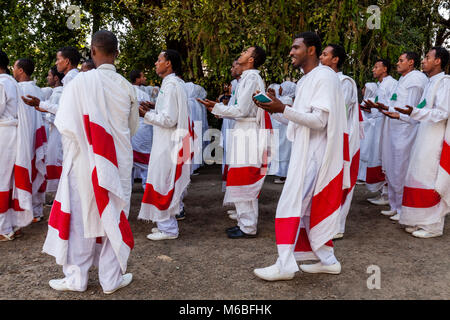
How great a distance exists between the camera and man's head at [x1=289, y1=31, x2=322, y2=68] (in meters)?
3.29

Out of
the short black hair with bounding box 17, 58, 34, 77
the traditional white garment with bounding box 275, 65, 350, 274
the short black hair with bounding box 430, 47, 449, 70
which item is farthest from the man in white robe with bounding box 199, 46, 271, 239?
the short black hair with bounding box 17, 58, 34, 77

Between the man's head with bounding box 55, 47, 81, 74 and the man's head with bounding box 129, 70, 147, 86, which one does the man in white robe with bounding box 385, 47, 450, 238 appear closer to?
the man's head with bounding box 55, 47, 81, 74

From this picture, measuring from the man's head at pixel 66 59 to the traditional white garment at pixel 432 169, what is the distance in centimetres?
394

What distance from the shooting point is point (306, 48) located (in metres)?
3.31

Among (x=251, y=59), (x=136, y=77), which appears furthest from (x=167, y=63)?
(x=136, y=77)

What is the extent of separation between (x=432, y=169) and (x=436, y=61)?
1.21 metres

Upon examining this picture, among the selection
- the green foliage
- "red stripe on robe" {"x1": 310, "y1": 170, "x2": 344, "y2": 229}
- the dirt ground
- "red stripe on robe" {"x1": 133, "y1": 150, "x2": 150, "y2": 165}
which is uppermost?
the green foliage

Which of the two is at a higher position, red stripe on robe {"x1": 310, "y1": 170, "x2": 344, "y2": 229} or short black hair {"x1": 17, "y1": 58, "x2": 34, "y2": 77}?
short black hair {"x1": 17, "y1": 58, "x2": 34, "y2": 77}

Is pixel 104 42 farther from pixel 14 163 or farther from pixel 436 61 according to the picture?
pixel 436 61

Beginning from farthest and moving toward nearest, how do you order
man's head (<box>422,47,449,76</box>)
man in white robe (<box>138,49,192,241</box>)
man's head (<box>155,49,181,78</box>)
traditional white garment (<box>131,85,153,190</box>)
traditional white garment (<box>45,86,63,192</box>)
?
traditional white garment (<box>131,85,153,190</box>) → traditional white garment (<box>45,86,63,192</box>) → man's head (<box>422,47,449,76</box>) → man's head (<box>155,49,181,78</box>) → man in white robe (<box>138,49,192,241</box>)

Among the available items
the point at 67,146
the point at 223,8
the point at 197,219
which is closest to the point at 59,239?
the point at 67,146

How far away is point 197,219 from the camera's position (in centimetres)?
522

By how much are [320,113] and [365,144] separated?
13.9ft

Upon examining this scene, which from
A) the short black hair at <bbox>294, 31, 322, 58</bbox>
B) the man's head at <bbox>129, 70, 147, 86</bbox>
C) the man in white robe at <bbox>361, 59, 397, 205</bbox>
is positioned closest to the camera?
the short black hair at <bbox>294, 31, 322, 58</bbox>
